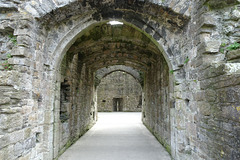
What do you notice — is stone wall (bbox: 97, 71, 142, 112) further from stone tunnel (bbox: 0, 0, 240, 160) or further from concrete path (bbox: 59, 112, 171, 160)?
stone tunnel (bbox: 0, 0, 240, 160)

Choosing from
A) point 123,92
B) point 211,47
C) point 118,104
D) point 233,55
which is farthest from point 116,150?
point 118,104

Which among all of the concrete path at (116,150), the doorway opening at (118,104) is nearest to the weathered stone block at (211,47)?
the concrete path at (116,150)

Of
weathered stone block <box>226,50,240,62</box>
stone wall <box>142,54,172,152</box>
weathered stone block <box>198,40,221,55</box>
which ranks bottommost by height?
stone wall <box>142,54,172,152</box>

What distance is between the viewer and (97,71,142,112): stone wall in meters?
18.7

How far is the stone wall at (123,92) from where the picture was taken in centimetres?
1870

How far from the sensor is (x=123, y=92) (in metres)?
18.8

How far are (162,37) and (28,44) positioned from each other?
2794 millimetres

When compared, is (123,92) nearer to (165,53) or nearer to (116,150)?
(116,150)

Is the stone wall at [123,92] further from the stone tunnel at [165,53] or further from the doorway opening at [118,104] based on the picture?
the stone tunnel at [165,53]

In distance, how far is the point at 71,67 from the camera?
591 cm

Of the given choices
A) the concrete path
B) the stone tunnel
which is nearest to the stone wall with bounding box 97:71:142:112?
the concrete path

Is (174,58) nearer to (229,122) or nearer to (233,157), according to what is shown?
(229,122)

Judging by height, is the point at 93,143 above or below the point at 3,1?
below

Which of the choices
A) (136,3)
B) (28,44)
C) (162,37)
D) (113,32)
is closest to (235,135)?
(162,37)
